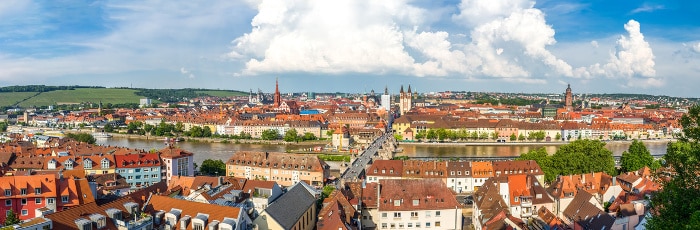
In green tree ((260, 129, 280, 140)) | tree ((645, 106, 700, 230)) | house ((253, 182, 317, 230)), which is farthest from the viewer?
green tree ((260, 129, 280, 140))

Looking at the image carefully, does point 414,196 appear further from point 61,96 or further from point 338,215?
point 61,96

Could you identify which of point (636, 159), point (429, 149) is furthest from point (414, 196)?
point (429, 149)

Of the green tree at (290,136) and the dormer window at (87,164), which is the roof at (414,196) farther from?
the green tree at (290,136)

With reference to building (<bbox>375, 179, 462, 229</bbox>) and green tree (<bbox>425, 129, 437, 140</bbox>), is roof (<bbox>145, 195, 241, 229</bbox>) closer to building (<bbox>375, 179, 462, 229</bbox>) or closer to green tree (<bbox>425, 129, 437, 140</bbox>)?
building (<bbox>375, 179, 462, 229</bbox>)

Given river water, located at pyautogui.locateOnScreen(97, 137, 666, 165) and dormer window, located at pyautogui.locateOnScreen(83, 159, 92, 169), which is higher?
dormer window, located at pyautogui.locateOnScreen(83, 159, 92, 169)

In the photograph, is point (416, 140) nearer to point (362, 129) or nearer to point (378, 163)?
point (362, 129)

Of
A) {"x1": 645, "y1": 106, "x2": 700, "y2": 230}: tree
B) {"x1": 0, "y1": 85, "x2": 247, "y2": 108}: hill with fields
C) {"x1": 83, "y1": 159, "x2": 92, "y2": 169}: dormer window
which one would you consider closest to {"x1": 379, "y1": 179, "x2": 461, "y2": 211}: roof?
{"x1": 645, "y1": 106, "x2": 700, "y2": 230}: tree

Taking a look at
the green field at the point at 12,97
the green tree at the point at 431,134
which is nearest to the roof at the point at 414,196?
the green tree at the point at 431,134
